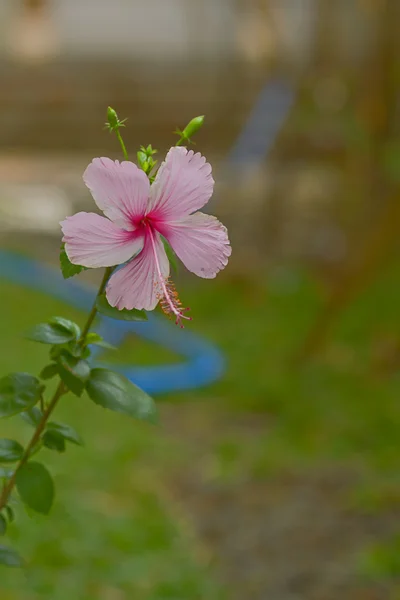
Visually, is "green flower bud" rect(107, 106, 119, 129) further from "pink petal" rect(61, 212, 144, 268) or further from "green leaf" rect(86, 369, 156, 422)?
"green leaf" rect(86, 369, 156, 422)

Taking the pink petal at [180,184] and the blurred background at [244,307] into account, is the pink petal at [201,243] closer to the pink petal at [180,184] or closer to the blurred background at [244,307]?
the pink petal at [180,184]

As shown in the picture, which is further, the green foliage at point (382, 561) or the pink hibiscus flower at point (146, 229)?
the green foliage at point (382, 561)

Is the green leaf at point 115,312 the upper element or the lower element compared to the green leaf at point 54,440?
upper

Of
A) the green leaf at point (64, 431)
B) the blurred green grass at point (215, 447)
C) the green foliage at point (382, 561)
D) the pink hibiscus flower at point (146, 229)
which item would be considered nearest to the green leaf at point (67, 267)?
the pink hibiscus flower at point (146, 229)

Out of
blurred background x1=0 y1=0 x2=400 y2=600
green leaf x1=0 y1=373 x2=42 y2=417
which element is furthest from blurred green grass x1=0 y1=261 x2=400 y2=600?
green leaf x1=0 y1=373 x2=42 y2=417

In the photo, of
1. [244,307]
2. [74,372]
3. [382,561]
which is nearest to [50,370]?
[74,372]

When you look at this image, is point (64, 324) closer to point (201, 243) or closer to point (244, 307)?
point (201, 243)
